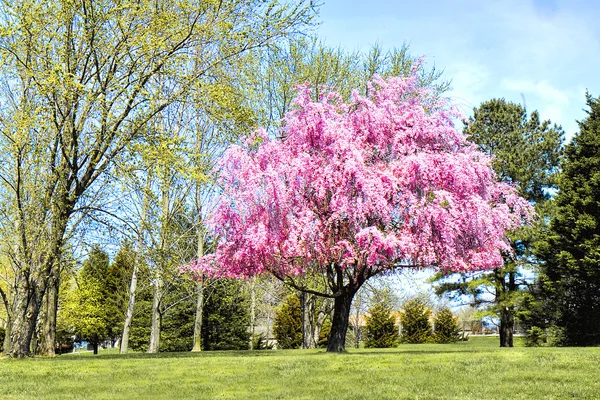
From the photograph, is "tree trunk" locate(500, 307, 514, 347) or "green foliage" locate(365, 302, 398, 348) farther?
"green foliage" locate(365, 302, 398, 348)

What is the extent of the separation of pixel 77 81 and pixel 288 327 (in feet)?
92.0

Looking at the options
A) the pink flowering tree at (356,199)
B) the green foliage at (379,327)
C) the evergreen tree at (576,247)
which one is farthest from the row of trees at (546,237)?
the pink flowering tree at (356,199)

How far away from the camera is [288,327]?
39.4 m

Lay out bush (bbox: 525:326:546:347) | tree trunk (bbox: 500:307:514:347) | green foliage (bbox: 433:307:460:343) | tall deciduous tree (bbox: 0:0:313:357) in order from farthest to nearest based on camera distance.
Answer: green foliage (bbox: 433:307:460:343)
tree trunk (bbox: 500:307:514:347)
bush (bbox: 525:326:546:347)
tall deciduous tree (bbox: 0:0:313:357)

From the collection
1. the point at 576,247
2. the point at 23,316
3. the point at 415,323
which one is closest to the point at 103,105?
the point at 23,316

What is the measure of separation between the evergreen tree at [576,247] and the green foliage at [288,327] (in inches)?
599

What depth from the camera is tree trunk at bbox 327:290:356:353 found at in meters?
17.4

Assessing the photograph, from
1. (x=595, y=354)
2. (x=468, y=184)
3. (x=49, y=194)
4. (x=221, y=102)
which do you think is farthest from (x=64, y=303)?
(x=595, y=354)

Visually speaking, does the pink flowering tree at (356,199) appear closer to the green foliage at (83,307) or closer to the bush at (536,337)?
the bush at (536,337)

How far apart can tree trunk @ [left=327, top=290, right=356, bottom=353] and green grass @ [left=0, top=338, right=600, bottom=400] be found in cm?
424

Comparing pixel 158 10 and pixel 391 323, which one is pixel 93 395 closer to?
pixel 158 10

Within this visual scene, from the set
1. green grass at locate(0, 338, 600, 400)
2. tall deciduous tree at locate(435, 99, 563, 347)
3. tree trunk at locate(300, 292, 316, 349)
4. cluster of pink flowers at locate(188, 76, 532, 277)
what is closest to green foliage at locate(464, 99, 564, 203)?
tall deciduous tree at locate(435, 99, 563, 347)

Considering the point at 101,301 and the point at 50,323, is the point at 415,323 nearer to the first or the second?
the point at 101,301

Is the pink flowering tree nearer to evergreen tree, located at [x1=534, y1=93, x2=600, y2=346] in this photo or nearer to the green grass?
the green grass
